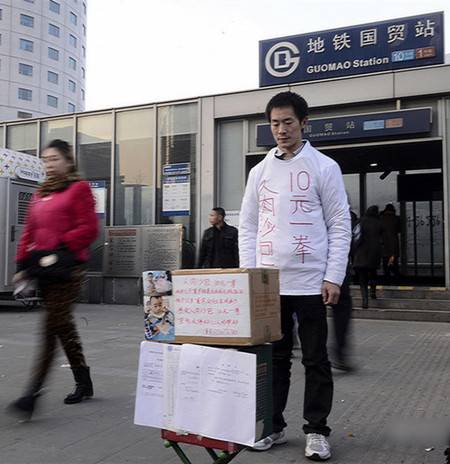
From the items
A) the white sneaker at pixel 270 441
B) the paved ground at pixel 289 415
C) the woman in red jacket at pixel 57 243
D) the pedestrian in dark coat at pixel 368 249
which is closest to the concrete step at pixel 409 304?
the pedestrian in dark coat at pixel 368 249

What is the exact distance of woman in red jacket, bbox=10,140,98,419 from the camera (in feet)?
12.6

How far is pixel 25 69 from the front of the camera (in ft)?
221

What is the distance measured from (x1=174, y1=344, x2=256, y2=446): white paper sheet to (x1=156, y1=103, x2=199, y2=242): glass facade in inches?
385

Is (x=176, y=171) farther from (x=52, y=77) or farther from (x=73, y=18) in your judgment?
(x=73, y=18)

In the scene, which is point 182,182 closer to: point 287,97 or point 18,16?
point 287,97

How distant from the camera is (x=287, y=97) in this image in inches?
127

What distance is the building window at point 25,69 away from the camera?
67.0 meters

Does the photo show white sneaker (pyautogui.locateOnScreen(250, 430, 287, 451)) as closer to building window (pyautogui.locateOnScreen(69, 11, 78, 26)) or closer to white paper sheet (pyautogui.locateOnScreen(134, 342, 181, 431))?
white paper sheet (pyautogui.locateOnScreen(134, 342, 181, 431))

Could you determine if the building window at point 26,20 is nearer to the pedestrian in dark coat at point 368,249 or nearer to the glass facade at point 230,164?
the glass facade at point 230,164

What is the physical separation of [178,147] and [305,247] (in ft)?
32.6

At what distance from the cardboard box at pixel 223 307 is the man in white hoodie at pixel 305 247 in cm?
42

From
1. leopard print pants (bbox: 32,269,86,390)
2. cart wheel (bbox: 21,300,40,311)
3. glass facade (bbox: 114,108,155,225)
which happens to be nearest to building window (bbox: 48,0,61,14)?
glass facade (bbox: 114,108,155,225)

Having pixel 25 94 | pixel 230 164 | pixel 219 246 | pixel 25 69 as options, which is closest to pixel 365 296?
pixel 219 246

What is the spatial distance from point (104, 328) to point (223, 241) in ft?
8.59
